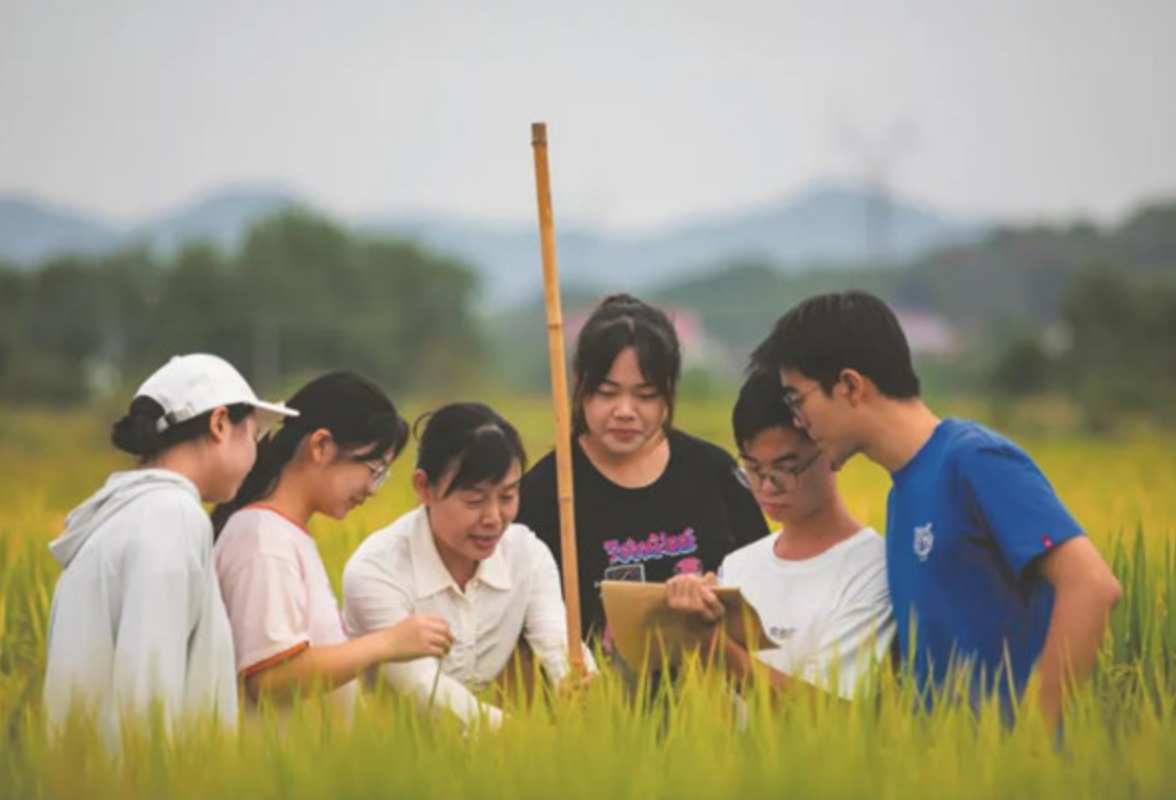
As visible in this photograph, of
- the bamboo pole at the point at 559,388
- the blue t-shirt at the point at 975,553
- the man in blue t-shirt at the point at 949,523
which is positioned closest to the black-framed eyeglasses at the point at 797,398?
the man in blue t-shirt at the point at 949,523

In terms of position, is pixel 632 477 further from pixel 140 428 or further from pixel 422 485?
pixel 140 428

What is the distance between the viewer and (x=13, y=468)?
16.3m

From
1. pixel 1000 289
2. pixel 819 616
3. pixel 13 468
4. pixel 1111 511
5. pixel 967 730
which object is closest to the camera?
pixel 967 730

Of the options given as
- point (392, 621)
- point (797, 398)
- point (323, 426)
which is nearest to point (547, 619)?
point (392, 621)

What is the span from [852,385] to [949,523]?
1.33 ft

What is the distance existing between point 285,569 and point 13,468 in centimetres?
1299

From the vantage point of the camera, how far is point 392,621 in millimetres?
4375

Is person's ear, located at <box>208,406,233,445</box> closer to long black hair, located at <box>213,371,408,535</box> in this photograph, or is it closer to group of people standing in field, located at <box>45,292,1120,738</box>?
group of people standing in field, located at <box>45,292,1120,738</box>

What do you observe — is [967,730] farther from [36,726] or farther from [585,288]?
[585,288]

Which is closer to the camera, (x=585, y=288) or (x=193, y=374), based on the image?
(x=193, y=374)

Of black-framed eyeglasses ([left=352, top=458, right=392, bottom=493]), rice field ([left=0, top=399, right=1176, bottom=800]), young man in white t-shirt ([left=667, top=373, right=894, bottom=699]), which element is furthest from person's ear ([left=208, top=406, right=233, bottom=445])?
young man in white t-shirt ([left=667, top=373, right=894, bottom=699])

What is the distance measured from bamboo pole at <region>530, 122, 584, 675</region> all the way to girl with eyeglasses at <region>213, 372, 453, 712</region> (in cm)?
38

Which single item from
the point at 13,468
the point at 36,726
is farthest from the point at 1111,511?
the point at 13,468

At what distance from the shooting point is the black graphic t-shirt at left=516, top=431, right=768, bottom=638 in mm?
4961
